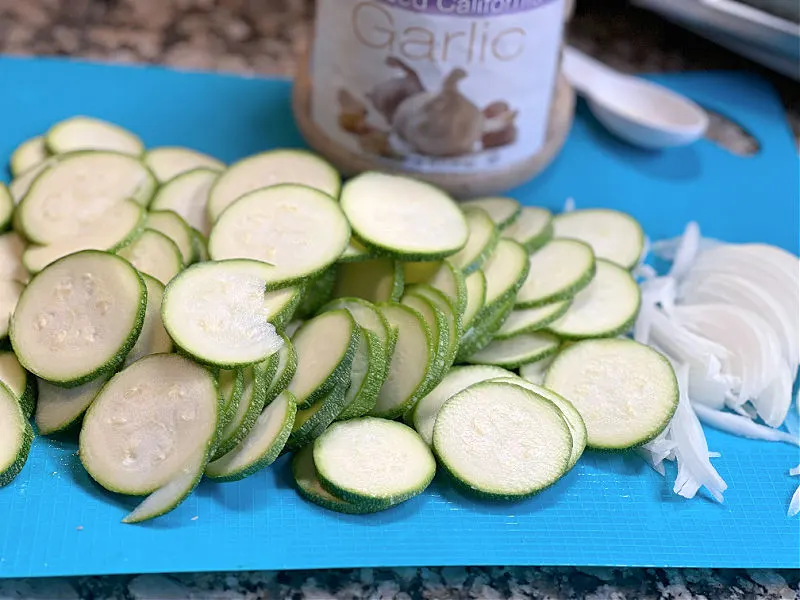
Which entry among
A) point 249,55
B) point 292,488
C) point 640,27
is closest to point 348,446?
point 292,488

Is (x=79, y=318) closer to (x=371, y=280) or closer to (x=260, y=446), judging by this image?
(x=260, y=446)

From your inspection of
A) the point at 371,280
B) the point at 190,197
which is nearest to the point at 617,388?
the point at 371,280

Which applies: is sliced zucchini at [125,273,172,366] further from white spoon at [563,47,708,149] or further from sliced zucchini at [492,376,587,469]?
white spoon at [563,47,708,149]

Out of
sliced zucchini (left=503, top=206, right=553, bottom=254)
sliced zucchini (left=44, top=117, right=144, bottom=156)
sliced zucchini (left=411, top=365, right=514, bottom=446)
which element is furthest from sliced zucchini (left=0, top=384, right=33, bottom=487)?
sliced zucchini (left=503, top=206, right=553, bottom=254)

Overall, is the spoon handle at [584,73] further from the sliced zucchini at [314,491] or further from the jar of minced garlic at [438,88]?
the sliced zucchini at [314,491]

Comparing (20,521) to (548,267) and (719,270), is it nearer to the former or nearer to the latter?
(548,267)

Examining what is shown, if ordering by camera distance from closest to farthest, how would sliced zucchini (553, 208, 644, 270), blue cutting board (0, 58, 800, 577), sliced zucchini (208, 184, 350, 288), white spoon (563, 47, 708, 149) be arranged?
blue cutting board (0, 58, 800, 577), sliced zucchini (208, 184, 350, 288), sliced zucchini (553, 208, 644, 270), white spoon (563, 47, 708, 149)
